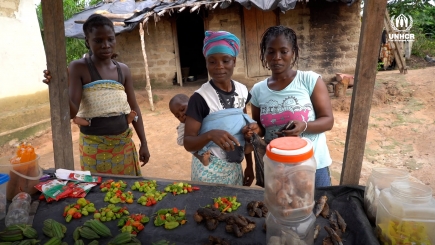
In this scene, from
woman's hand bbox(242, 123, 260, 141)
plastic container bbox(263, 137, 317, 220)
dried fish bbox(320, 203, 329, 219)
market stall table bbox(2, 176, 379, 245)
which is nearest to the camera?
plastic container bbox(263, 137, 317, 220)

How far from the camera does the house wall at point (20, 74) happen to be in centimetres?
648

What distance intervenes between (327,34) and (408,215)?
857 centimetres

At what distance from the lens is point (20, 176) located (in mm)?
2094

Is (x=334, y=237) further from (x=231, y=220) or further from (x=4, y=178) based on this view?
(x=4, y=178)

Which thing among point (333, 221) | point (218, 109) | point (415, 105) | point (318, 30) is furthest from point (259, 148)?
point (318, 30)

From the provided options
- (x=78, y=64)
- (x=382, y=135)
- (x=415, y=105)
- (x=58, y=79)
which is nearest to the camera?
(x=58, y=79)

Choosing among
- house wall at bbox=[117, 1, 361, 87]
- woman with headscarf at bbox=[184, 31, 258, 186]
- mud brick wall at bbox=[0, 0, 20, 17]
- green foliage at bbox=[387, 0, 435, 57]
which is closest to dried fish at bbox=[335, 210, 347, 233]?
woman with headscarf at bbox=[184, 31, 258, 186]

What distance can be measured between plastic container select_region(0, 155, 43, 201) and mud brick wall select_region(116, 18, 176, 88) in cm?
901

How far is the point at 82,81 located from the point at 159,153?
3.85 meters

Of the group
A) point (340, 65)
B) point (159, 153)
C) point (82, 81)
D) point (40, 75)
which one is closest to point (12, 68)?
point (40, 75)

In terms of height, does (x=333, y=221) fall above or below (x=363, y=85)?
below

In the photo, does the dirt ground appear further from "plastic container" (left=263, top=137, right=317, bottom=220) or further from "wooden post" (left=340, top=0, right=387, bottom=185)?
"plastic container" (left=263, top=137, right=317, bottom=220)

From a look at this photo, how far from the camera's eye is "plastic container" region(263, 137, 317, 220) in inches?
48.0

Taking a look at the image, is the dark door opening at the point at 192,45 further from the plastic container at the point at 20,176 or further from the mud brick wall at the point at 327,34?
the plastic container at the point at 20,176
